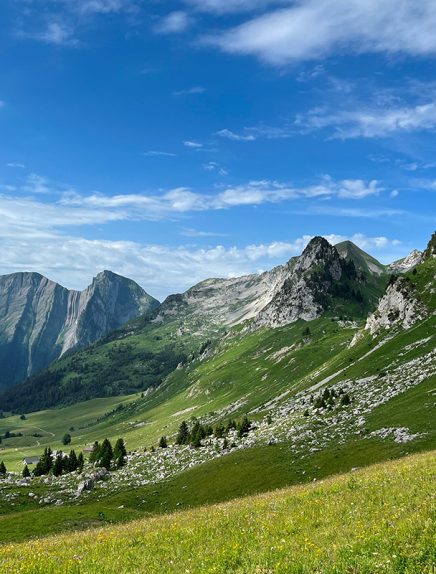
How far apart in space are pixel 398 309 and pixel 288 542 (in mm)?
155517

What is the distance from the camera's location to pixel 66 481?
93.3m

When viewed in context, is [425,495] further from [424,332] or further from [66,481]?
[424,332]

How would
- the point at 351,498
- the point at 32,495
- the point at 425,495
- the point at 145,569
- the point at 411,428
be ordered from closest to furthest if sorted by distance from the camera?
1. the point at 145,569
2. the point at 425,495
3. the point at 351,498
4. the point at 411,428
5. the point at 32,495

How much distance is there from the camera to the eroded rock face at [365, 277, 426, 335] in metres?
148

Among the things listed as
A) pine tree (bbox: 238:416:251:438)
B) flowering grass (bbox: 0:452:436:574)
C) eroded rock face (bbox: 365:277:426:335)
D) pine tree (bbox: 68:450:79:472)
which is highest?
eroded rock face (bbox: 365:277:426:335)

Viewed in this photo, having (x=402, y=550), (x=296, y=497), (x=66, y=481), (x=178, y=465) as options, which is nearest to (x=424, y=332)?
(x=178, y=465)

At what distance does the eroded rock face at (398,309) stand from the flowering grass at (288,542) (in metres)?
137

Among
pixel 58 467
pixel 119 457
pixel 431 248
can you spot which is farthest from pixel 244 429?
pixel 431 248

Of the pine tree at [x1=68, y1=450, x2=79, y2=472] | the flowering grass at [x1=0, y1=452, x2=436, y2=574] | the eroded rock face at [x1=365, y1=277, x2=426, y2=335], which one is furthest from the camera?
the eroded rock face at [x1=365, y1=277, x2=426, y2=335]

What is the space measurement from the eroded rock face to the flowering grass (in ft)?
450

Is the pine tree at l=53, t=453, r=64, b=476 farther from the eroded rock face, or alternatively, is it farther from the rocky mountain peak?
the rocky mountain peak

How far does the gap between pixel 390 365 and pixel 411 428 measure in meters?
54.0

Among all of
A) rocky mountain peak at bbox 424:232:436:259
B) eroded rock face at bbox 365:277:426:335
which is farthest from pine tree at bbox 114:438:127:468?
rocky mountain peak at bbox 424:232:436:259

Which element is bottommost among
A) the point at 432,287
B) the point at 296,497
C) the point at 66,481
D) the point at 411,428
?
the point at 66,481
